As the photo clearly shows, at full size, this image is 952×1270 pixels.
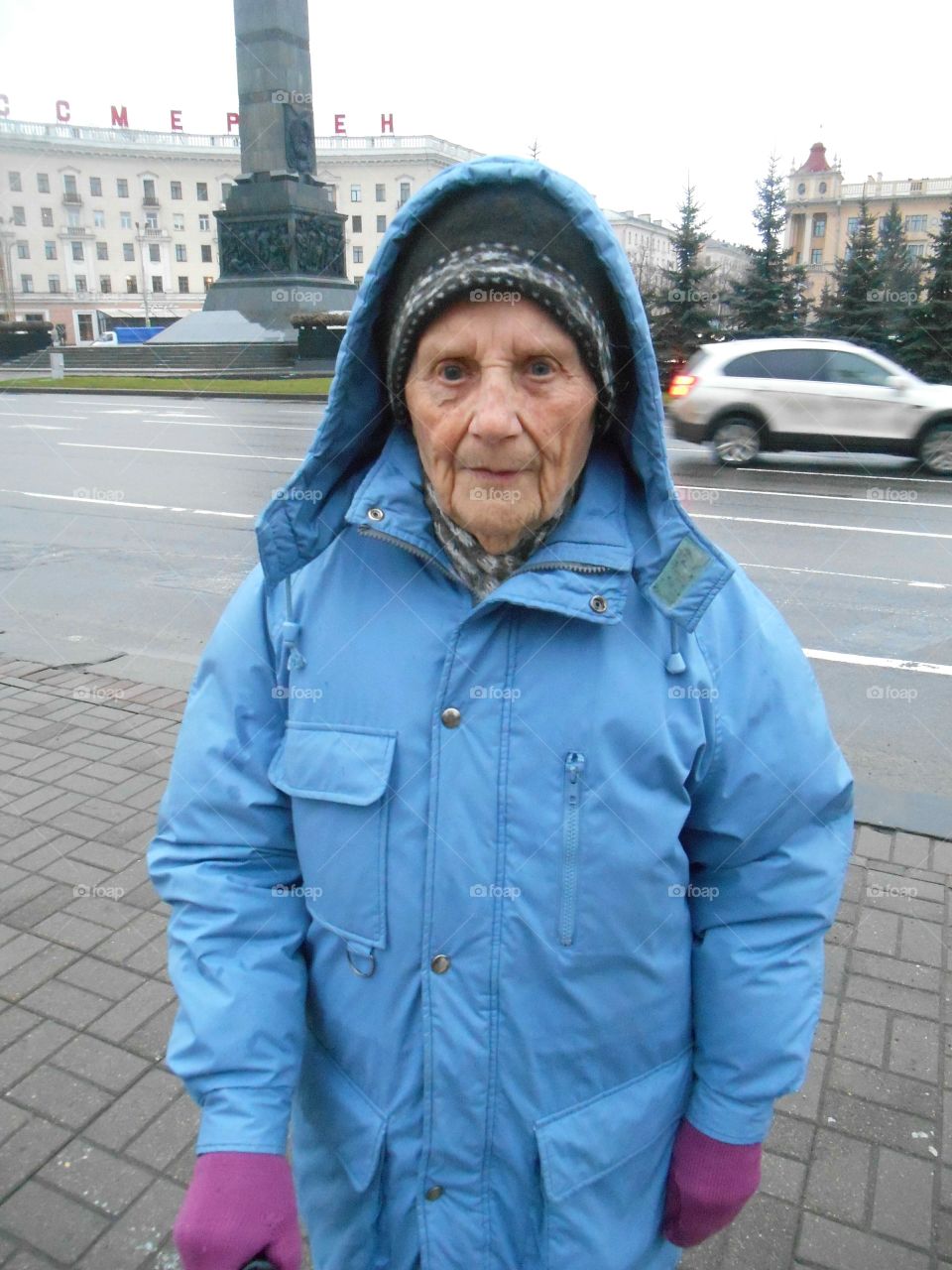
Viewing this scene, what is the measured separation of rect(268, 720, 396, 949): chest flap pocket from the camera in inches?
55.5

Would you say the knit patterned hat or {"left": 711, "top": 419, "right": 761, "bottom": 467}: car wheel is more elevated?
the knit patterned hat

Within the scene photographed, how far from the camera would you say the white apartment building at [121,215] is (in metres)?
80.9

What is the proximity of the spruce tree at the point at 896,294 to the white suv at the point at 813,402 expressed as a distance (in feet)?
47.4

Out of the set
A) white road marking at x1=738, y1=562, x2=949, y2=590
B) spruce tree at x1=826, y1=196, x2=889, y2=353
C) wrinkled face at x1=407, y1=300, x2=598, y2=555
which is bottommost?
white road marking at x1=738, y1=562, x2=949, y2=590

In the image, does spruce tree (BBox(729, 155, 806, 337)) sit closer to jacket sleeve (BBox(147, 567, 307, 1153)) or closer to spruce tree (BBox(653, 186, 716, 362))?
spruce tree (BBox(653, 186, 716, 362))

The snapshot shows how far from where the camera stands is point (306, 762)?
1.46m

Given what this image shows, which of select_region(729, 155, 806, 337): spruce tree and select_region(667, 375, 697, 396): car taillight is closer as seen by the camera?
select_region(667, 375, 697, 396): car taillight

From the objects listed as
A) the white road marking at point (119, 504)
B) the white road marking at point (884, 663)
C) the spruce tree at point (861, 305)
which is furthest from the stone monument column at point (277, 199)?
the white road marking at point (884, 663)

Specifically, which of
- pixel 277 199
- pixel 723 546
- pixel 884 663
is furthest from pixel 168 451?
pixel 277 199

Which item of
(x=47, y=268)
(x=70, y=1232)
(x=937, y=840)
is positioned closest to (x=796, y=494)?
(x=937, y=840)

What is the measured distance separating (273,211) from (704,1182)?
33066mm

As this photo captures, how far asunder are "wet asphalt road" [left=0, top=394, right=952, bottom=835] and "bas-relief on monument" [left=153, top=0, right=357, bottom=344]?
1730 centimetres

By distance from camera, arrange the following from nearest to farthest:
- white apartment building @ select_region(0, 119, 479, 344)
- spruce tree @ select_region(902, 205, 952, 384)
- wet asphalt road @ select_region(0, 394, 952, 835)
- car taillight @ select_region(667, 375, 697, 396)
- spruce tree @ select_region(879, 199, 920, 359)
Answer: wet asphalt road @ select_region(0, 394, 952, 835)
car taillight @ select_region(667, 375, 697, 396)
spruce tree @ select_region(902, 205, 952, 384)
spruce tree @ select_region(879, 199, 920, 359)
white apartment building @ select_region(0, 119, 479, 344)

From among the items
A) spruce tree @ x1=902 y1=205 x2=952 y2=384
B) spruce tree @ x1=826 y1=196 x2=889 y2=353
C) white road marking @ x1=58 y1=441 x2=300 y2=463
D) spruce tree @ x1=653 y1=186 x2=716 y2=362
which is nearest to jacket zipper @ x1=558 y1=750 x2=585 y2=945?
white road marking @ x1=58 y1=441 x2=300 y2=463
